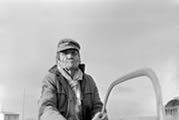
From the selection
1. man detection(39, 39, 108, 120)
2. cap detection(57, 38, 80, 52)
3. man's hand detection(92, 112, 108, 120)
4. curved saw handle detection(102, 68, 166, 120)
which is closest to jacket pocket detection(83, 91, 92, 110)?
man detection(39, 39, 108, 120)

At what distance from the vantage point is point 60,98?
155 inches

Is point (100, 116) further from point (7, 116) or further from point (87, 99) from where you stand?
point (7, 116)

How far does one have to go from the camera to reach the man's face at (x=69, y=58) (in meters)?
4.01

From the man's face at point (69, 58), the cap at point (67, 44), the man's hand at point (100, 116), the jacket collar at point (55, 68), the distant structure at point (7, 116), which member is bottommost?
the man's hand at point (100, 116)

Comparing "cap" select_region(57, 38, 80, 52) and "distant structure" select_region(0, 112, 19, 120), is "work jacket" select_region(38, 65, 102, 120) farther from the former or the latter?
"distant structure" select_region(0, 112, 19, 120)

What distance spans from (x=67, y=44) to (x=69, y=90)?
561 mm

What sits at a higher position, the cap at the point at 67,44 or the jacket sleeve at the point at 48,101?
the cap at the point at 67,44

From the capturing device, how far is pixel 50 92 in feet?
12.8

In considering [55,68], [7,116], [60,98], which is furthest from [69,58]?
[7,116]

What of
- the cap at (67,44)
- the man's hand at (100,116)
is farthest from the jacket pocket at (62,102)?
the cap at (67,44)

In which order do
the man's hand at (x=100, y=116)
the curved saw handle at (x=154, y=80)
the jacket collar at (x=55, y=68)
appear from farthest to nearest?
the jacket collar at (x=55, y=68)
the man's hand at (x=100, y=116)
the curved saw handle at (x=154, y=80)

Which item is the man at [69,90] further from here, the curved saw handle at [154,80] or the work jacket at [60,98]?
the curved saw handle at [154,80]

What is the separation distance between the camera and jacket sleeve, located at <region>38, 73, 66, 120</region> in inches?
145

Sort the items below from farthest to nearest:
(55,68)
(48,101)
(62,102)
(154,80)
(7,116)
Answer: (7,116), (55,68), (62,102), (48,101), (154,80)
